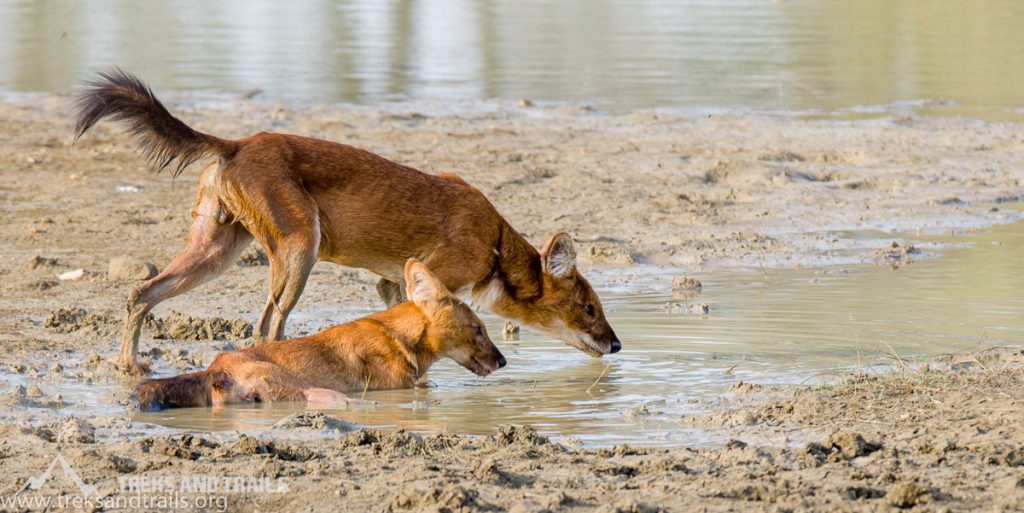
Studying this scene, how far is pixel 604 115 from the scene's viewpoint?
15.8 m

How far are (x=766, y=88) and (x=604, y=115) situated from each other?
3198 mm

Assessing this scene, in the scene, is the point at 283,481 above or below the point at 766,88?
above

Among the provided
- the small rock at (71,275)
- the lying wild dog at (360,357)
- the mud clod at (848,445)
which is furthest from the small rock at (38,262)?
the mud clod at (848,445)

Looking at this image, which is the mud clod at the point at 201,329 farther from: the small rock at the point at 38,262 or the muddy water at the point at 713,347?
the small rock at the point at 38,262

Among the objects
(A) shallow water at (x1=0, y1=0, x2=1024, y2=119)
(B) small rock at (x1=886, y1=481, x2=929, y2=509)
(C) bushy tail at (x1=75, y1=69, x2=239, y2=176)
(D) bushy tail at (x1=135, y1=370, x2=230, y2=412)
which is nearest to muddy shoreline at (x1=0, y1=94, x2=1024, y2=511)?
(B) small rock at (x1=886, y1=481, x2=929, y2=509)

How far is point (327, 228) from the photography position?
A: 25.1 ft

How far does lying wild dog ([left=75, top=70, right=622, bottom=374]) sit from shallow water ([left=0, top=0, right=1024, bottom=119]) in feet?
27.4

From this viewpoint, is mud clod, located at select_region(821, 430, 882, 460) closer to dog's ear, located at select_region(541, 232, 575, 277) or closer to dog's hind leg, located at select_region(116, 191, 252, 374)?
dog's ear, located at select_region(541, 232, 575, 277)

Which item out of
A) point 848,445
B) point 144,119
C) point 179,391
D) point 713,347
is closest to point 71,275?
point 144,119

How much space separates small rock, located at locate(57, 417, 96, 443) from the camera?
230 inches

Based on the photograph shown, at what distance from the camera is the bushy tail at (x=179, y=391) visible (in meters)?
6.55

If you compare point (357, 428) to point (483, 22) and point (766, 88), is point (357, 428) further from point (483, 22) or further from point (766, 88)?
point (483, 22)

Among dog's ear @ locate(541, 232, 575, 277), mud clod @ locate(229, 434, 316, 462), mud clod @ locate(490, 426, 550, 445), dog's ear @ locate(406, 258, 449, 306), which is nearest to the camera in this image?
mud clod @ locate(229, 434, 316, 462)

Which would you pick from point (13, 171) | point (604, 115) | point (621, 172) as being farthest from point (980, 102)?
point (13, 171)
